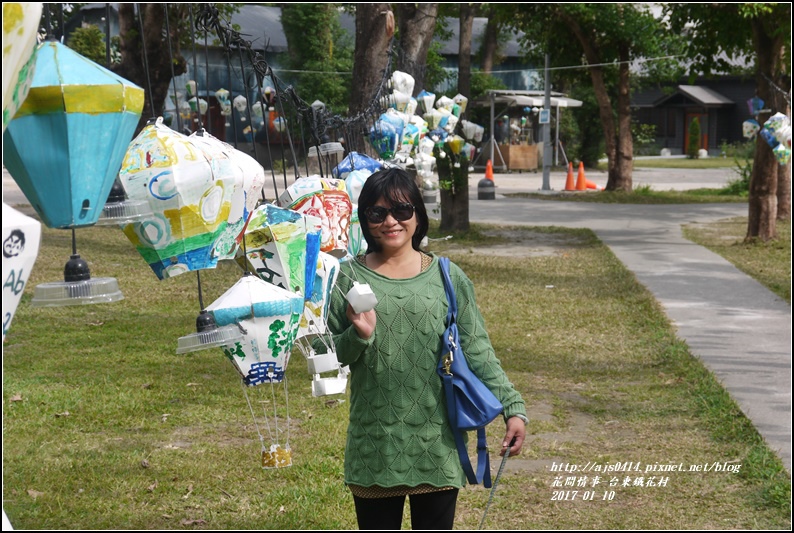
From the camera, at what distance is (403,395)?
115 inches

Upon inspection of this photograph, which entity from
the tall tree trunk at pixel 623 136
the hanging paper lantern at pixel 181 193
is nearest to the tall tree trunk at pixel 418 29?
the hanging paper lantern at pixel 181 193

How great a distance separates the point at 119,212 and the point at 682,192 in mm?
24106

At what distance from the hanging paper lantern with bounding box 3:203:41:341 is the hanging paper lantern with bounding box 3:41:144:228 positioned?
275 millimetres

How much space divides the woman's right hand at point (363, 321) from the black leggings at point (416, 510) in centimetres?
55

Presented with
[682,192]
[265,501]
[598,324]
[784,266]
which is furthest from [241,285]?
[682,192]

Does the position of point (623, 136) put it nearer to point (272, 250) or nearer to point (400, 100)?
point (400, 100)

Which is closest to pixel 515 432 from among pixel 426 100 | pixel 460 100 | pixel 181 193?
pixel 181 193

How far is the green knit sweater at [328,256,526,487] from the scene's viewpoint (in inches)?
114

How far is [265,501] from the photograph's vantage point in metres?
4.58

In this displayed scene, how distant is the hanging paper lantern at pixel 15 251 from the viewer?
1440mm

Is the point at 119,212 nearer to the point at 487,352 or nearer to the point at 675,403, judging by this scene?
the point at 487,352

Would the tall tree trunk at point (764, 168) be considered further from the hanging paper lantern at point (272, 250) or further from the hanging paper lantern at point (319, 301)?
the hanging paper lantern at point (272, 250)

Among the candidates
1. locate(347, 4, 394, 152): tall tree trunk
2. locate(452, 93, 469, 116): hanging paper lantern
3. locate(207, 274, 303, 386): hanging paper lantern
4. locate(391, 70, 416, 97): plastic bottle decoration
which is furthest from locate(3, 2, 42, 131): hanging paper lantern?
locate(452, 93, 469, 116): hanging paper lantern

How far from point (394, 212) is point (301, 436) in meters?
2.89
